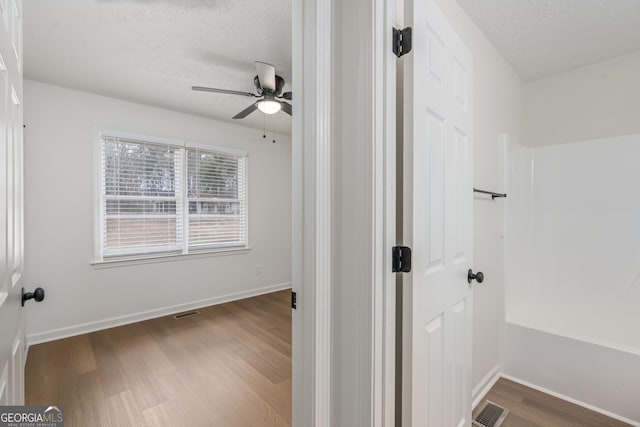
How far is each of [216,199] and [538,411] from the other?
3.87 m

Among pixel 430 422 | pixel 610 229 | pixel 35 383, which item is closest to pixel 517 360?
pixel 610 229

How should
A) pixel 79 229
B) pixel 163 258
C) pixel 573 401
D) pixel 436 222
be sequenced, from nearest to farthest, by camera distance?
1. pixel 436 222
2. pixel 573 401
3. pixel 79 229
4. pixel 163 258

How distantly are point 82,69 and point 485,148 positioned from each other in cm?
345

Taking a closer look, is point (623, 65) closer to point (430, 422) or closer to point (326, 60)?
point (326, 60)

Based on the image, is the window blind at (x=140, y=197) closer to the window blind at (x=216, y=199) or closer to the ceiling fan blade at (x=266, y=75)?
the window blind at (x=216, y=199)

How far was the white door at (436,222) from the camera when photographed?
0.96 meters

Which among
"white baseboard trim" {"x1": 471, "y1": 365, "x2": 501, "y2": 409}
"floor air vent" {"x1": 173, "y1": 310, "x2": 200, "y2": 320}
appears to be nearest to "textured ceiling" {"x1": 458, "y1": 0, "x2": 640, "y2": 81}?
"white baseboard trim" {"x1": 471, "y1": 365, "x2": 501, "y2": 409}

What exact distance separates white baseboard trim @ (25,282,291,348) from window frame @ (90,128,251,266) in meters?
0.62

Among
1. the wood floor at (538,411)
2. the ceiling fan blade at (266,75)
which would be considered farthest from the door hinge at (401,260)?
the ceiling fan blade at (266,75)

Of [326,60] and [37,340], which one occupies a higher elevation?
[326,60]

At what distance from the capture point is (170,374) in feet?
7.27

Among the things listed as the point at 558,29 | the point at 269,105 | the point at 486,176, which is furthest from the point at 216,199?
the point at 558,29

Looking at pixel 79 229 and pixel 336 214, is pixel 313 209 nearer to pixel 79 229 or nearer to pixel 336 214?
pixel 336 214

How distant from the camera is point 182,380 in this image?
2.13 meters
